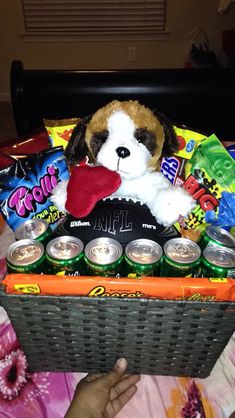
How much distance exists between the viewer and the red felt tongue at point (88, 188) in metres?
0.73

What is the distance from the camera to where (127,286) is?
545 mm

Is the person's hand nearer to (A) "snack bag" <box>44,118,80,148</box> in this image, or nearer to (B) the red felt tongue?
(B) the red felt tongue

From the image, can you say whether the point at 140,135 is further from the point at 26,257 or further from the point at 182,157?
the point at 26,257

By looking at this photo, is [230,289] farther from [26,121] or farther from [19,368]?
[26,121]

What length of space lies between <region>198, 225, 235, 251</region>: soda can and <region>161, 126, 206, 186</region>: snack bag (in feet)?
0.94

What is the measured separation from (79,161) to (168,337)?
461 mm

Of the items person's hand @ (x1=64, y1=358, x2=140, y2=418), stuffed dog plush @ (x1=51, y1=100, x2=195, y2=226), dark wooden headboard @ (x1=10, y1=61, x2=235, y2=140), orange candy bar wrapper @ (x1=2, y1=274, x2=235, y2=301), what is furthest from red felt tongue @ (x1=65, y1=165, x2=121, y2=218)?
dark wooden headboard @ (x1=10, y1=61, x2=235, y2=140)

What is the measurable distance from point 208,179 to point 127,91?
2.79ft

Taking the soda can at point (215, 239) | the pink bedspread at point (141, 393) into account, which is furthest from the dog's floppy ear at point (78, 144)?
the pink bedspread at point (141, 393)

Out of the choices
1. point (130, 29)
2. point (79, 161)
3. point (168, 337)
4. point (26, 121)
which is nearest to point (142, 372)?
point (168, 337)

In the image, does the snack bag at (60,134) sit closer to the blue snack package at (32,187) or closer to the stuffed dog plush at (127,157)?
the blue snack package at (32,187)

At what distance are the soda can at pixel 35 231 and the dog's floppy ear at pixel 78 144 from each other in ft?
0.66

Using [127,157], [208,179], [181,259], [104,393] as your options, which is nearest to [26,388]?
[104,393]

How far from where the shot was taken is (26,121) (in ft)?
5.42
